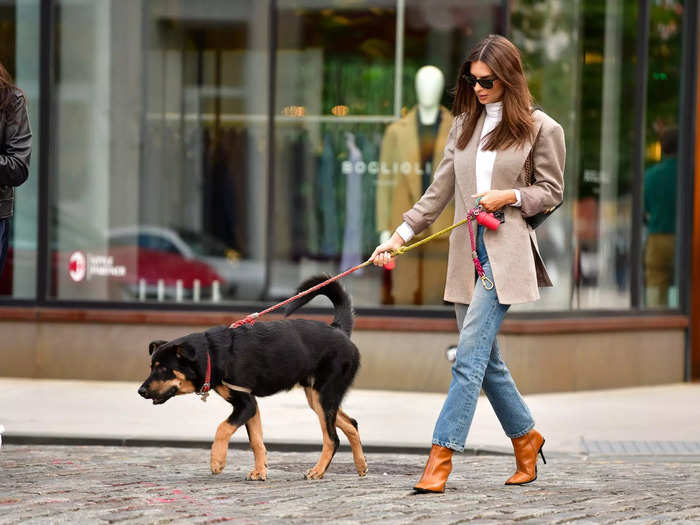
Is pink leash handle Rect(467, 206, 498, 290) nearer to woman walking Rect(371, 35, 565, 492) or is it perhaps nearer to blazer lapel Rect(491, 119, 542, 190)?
woman walking Rect(371, 35, 565, 492)

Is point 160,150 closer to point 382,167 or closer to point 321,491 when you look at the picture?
point 382,167

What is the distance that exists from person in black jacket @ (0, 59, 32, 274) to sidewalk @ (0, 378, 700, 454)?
235 centimetres

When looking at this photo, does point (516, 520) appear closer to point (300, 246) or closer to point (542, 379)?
point (542, 379)

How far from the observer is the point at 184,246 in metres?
11.8

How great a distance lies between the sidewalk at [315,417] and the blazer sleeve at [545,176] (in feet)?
7.85

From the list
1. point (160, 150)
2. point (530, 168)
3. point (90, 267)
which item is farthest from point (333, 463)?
point (160, 150)

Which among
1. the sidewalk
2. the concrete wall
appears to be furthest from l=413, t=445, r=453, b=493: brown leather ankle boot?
the concrete wall

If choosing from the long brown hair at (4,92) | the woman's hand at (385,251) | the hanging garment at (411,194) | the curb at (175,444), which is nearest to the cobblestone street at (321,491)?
the curb at (175,444)

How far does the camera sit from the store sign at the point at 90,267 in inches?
456

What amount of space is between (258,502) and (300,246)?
250 inches

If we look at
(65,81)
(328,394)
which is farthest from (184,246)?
(328,394)

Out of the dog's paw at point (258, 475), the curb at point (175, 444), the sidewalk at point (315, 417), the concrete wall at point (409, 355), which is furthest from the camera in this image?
the concrete wall at point (409, 355)

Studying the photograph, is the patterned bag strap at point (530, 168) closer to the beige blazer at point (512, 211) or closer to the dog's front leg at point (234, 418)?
the beige blazer at point (512, 211)

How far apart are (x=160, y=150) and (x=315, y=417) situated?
12.9 ft
